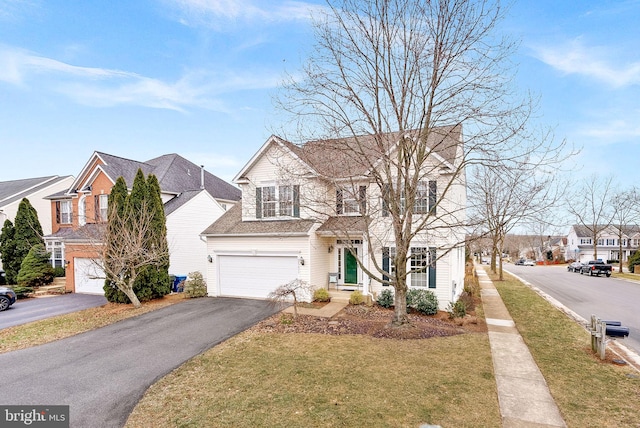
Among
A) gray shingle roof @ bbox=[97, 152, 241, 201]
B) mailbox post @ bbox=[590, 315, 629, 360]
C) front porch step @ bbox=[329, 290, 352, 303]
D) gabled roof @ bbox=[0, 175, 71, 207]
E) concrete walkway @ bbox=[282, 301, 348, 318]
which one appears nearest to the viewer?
mailbox post @ bbox=[590, 315, 629, 360]

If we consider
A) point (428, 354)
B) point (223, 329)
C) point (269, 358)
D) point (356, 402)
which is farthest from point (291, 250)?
point (356, 402)

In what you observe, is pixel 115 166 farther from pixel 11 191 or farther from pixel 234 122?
pixel 11 191

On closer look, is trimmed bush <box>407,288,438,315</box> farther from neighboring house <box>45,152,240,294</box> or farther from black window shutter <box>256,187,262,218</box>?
neighboring house <box>45,152,240,294</box>

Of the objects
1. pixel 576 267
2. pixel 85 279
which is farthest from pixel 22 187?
pixel 576 267

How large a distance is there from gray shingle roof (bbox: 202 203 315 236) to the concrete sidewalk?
8.73 m

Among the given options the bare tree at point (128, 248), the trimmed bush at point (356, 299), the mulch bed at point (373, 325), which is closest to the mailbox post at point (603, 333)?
the mulch bed at point (373, 325)

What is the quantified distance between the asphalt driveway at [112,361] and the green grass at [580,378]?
27.4ft

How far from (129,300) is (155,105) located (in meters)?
11.9

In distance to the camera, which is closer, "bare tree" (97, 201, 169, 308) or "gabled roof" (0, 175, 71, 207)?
"bare tree" (97, 201, 169, 308)

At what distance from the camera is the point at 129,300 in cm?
1487

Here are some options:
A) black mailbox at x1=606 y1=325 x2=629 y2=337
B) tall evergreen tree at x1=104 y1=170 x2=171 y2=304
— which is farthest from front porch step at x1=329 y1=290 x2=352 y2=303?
black mailbox at x1=606 y1=325 x2=629 y2=337

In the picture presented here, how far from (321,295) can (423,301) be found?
453 cm

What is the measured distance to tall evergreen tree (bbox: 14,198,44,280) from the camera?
22.0 metres

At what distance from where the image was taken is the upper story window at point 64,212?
2386cm
